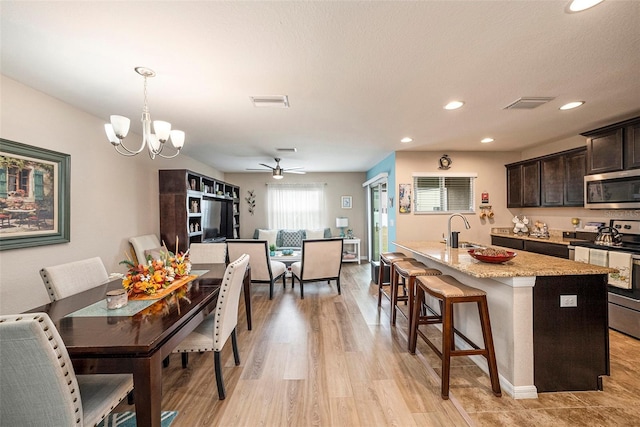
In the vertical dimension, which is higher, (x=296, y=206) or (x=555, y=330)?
(x=296, y=206)

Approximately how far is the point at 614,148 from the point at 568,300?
2.45 m

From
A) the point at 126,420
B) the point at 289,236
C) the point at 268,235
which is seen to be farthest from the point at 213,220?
the point at 126,420

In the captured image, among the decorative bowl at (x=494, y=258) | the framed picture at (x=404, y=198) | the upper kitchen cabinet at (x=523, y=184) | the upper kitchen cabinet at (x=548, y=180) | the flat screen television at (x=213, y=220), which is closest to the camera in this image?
the decorative bowl at (x=494, y=258)

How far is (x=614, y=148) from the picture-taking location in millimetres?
3100

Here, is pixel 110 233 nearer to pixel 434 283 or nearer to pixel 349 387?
pixel 349 387

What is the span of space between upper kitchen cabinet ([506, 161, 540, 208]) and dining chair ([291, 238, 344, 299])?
10.6 ft

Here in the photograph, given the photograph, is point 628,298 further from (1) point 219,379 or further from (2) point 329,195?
(2) point 329,195

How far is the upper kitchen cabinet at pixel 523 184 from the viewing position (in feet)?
14.4

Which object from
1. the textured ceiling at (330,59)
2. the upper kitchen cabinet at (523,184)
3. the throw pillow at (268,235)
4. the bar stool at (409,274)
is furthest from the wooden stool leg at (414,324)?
the throw pillow at (268,235)

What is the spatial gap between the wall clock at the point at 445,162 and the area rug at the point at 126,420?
496 centimetres

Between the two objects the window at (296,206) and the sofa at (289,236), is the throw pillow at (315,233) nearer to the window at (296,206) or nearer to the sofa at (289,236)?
the sofa at (289,236)

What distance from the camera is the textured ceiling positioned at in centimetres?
145

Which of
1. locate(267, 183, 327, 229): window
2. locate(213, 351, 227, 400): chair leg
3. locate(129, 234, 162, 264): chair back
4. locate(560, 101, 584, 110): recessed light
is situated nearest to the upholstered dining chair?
locate(129, 234, 162, 264): chair back

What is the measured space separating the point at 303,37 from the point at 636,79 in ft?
9.13
